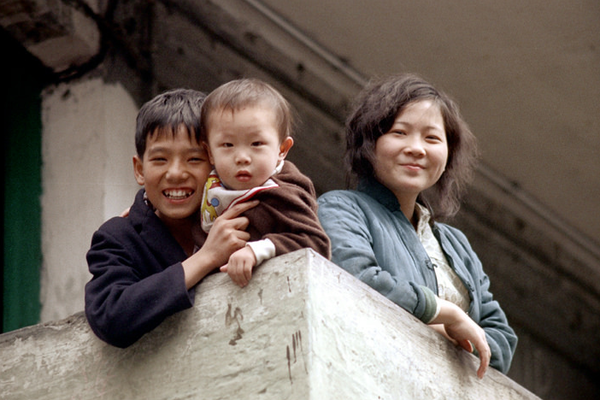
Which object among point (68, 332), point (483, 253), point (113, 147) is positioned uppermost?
point (68, 332)

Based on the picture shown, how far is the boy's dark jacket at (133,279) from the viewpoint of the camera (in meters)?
3.00

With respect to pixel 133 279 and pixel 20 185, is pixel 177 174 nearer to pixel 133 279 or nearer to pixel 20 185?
pixel 133 279

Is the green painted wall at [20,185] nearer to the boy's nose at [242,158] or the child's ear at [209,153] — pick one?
the child's ear at [209,153]

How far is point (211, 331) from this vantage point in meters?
3.00

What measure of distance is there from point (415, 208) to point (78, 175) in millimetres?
1803

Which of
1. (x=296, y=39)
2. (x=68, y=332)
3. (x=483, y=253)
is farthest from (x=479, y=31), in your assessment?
(x=68, y=332)

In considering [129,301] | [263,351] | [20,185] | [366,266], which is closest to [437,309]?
[366,266]

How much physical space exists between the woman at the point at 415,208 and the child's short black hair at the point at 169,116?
19.7 inches

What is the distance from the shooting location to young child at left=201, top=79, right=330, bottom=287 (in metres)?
3.07

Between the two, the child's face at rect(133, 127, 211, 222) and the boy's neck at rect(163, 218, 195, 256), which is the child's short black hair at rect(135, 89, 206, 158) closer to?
the child's face at rect(133, 127, 211, 222)

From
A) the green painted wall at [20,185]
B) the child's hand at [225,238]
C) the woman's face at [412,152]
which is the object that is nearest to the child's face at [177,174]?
the child's hand at [225,238]

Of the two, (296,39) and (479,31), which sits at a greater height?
(479,31)

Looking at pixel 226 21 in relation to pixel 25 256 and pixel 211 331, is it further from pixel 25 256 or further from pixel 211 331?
pixel 211 331

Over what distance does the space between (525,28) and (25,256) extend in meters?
2.40
